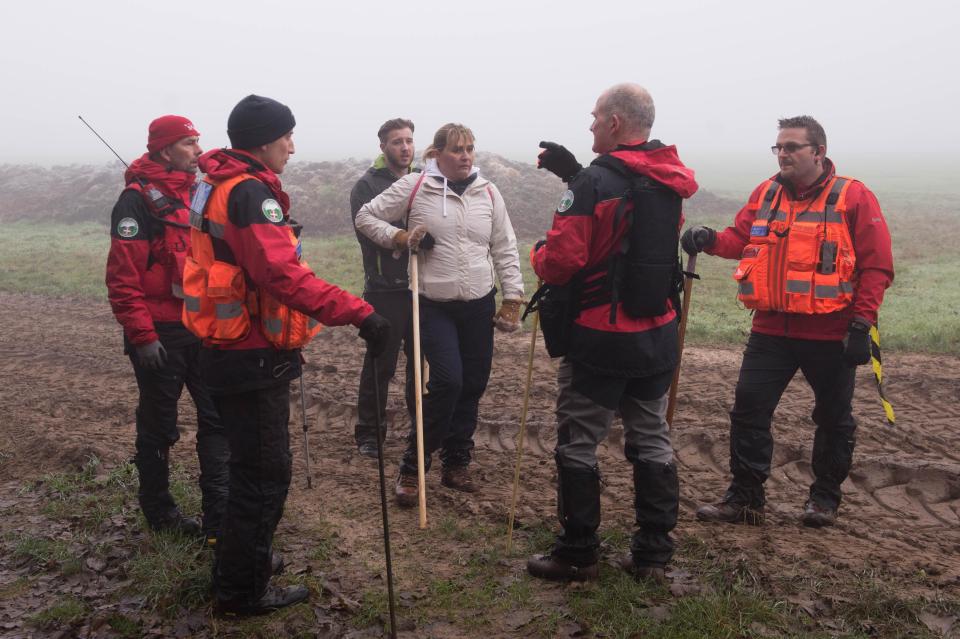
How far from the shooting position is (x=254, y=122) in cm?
364

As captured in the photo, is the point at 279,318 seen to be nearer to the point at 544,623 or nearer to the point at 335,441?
the point at 544,623

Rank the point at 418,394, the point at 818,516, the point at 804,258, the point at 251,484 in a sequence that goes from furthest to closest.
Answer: the point at 418,394 → the point at 818,516 → the point at 804,258 → the point at 251,484

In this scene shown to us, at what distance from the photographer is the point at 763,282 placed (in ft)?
15.9

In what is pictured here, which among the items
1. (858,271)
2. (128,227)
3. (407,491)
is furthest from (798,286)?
(128,227)

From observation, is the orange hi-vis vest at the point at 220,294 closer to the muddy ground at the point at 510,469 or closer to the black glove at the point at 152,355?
the black glove at the point at 152,355

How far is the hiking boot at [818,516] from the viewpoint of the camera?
16.3 feet

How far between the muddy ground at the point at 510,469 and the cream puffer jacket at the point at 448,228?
4.70ft

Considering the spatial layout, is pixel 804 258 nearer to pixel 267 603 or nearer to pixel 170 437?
pixel 267 603

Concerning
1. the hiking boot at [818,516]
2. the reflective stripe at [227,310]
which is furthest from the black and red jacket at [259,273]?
the hiking boot at [818,516]

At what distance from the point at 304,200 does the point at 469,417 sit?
19319 mm

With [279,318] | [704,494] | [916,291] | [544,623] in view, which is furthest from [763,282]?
[916,291]

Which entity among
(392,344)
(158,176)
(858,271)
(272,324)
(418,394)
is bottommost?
(418,394)

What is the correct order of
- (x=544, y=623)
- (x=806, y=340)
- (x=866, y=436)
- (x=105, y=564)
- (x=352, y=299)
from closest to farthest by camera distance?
(x=352, y=299) < (x=544, y=623) < (x=105, y=564) < (x=806, y=340) < (x=866, y=436)

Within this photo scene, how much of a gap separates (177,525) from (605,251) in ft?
9.79
